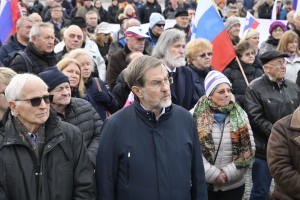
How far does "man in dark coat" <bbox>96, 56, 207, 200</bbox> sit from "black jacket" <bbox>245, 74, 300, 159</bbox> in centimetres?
224

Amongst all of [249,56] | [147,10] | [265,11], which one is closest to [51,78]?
[249,56]

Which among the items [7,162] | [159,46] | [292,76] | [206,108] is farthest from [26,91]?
[292,76]

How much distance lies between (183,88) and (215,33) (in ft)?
8.08

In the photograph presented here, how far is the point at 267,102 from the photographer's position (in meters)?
5.91

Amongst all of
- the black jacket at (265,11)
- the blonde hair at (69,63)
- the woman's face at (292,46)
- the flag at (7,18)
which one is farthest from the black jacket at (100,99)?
the black jacket at (265,11)

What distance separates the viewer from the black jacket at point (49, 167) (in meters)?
3.49

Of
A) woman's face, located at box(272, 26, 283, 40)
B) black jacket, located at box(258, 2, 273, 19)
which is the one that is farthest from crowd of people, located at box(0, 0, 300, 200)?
black jacket, located at box(258, 2, 273, 19)

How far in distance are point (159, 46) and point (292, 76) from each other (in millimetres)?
2704

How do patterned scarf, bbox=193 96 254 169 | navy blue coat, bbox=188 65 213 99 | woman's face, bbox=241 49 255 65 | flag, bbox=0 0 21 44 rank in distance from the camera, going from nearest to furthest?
patterned scarf, bbox=193 96 254 169, navy blue coat, bbox=188 65 213 99, woman's face, bbox=241 49 255 65, flag, bbox=0 0 21 44

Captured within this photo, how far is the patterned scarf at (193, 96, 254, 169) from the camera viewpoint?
16.5 feet

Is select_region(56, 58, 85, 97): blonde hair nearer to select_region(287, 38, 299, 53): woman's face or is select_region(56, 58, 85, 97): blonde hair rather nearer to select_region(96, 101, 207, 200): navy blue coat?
select_region(96, 101, 207, 200): navy blue coat

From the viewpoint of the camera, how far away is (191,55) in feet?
20.9

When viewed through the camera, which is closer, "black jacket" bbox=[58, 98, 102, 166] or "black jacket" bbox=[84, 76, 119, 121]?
"black jacket" bbox=[58, 98, 102, 166]

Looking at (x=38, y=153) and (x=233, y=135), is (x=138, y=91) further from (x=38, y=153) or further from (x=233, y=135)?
(x=233, y=135)
